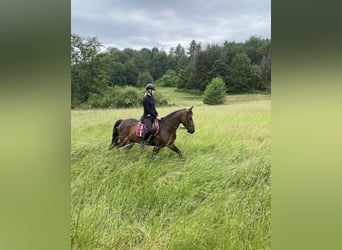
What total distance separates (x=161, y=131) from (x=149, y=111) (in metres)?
0.18

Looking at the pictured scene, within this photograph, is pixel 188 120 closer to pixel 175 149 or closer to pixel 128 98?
pixel 175 149

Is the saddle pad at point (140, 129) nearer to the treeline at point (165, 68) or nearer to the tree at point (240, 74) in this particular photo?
the treeline at point (165, 68)

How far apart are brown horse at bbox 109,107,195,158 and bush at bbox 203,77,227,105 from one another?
16 cm

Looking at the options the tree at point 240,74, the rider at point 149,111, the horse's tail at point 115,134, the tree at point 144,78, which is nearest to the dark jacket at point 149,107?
the rider at point 149,111

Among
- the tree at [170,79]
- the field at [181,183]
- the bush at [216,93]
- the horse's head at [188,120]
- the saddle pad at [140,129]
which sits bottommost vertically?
the field at [181,183]

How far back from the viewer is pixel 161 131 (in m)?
2.93

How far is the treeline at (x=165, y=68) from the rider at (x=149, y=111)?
0.21ft

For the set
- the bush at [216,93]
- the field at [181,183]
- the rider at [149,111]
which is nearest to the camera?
the field at [181,183]

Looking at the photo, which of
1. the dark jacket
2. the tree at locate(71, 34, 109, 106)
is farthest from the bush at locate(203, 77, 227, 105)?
the tree at locate(71, 34, 109, 106)

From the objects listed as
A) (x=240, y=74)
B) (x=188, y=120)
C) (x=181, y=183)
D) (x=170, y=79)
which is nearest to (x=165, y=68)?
(x=170, y=79)

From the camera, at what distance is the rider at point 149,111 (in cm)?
294
